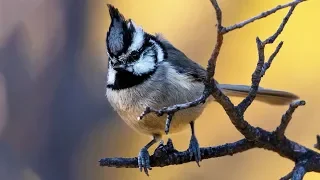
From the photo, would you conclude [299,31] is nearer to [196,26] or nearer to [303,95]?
[303,95]

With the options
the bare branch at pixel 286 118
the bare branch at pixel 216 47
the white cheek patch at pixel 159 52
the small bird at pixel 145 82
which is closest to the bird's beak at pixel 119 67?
the small bird at pixel 145 82

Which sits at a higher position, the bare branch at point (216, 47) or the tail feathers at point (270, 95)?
the tail feathers at point (270, 95)

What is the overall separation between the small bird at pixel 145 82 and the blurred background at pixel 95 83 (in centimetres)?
117

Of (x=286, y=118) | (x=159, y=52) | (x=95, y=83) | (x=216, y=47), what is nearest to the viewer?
(x=216, y=47)

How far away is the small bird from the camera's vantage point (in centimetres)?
178

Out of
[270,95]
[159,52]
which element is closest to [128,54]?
[159,52]

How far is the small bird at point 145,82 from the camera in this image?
1.78 meters

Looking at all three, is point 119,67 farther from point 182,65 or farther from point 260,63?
point 260,63

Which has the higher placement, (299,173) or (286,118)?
(286,118)

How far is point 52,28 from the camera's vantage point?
326 cm

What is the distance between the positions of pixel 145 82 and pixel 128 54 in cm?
12

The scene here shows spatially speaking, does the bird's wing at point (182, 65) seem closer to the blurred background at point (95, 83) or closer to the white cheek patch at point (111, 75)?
the white cheek patch at point (111, 75)

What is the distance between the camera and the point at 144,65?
1.89 m

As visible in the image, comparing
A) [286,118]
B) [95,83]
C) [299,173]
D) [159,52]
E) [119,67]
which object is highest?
[95,83]
